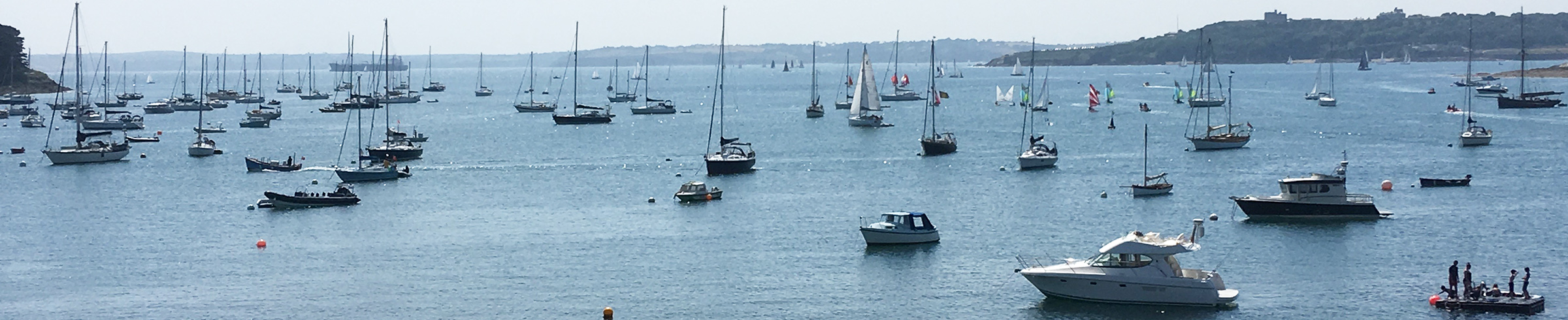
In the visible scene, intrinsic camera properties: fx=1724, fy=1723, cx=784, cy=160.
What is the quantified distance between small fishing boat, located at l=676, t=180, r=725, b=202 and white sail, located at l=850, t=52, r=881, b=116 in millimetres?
68916

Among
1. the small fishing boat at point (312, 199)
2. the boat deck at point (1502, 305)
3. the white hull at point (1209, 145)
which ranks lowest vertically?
the small fishing boat at point (312, 199)

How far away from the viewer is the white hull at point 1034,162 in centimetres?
10412

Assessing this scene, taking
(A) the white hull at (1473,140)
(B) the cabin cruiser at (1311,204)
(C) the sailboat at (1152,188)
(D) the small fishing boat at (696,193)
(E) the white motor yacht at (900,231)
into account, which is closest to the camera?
(E) the white motor yacht at (900,231)

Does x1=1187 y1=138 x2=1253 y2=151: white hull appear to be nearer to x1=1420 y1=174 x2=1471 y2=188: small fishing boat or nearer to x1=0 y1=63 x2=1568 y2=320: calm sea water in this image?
x1=0 y1=63 x2=1568 y2=320: calm sea water

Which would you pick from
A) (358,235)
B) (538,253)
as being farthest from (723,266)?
(358,235)

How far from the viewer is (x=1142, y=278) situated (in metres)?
52.5

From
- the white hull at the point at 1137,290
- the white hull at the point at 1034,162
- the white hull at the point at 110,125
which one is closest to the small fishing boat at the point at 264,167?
the white hull at the point at 1034,162

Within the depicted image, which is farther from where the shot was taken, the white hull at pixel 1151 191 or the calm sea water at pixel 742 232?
the white hull at pixel 1151 191

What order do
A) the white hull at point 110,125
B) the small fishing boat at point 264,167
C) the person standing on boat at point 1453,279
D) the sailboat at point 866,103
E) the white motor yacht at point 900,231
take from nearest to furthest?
the person standing on boat at point 1453,279 → the white motor yacht at point 900,231 → the small fishing boat at point 264,167 → the sailboat at point 866,103 → the white hull at point 110,125

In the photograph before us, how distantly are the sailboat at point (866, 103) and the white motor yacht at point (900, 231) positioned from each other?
85.2 m

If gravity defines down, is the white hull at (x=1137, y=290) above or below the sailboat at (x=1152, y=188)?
below

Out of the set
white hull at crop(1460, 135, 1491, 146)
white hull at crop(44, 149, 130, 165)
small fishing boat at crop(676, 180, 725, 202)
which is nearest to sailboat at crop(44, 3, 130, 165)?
white hull at crop(44, 149, 130, 165)

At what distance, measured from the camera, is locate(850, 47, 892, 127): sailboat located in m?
154

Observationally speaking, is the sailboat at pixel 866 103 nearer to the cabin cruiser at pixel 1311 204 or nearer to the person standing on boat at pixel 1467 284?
the cabin cruiser at pixel 1311 204
